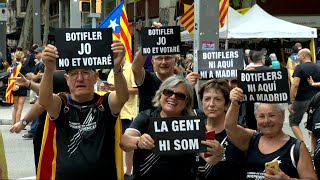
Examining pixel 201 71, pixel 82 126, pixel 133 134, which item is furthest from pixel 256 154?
pixel 201 71

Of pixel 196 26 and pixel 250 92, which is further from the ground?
pixel 196 26

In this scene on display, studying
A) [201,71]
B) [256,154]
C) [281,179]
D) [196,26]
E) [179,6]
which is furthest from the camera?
[179,6]

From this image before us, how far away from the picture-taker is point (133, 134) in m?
4.64

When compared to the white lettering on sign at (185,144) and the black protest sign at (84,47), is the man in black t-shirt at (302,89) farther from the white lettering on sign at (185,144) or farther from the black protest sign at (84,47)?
the white lettering on sign at (185,144)

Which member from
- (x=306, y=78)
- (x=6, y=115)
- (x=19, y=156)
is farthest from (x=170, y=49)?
(x=6, y=115)

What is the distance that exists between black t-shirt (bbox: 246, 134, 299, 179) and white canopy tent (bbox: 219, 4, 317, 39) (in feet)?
52.4

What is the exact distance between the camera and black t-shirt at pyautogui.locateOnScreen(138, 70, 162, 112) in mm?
7098

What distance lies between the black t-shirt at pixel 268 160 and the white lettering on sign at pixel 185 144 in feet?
1.30

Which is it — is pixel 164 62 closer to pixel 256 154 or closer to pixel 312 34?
pixel 256 154

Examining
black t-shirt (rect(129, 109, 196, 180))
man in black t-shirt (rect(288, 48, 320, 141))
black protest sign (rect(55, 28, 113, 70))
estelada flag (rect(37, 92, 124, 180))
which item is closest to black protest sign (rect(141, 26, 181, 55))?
black protest sign (rect(55, 28, 113, 70))

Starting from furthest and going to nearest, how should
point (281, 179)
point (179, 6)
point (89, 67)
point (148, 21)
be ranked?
point (148, 21) → point (179, 6) → point (89, 67) → point (281, 179)

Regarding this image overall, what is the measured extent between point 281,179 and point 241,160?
0.55 meters

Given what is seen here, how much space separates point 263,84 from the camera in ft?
16.0

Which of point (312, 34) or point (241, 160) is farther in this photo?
point (312, 34)
